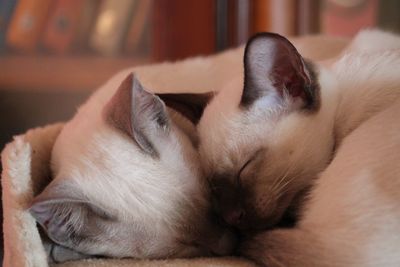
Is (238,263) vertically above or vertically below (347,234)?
below

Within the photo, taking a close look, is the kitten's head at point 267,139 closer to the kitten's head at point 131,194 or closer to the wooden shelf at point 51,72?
the kitten's head at point 131,194

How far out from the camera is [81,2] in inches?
94.0

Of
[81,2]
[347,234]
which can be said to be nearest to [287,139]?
[347,234]

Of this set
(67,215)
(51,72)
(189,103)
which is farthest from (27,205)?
(51,72)

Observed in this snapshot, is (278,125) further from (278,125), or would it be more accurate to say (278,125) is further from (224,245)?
(224,245)

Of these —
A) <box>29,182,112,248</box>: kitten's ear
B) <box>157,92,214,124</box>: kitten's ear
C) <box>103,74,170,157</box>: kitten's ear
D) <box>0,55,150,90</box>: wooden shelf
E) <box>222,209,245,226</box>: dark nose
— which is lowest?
<box>0,55,150,90</box>: wooden shelf

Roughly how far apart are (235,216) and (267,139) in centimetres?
16

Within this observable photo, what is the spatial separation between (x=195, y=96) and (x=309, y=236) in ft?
1.54

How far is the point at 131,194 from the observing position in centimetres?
106

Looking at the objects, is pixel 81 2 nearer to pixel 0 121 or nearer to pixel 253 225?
pixel 0 121

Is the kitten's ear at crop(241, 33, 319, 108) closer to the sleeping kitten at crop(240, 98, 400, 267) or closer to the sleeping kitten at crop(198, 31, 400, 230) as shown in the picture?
the sleeping kitten at crop(198, 31, 400, 230)

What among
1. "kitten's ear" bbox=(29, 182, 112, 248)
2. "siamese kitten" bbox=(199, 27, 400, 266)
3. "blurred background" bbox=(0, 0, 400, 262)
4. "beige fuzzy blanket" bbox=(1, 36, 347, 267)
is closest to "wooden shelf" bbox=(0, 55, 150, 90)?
"blurred background" bbox=(0, 0, 400, 262)

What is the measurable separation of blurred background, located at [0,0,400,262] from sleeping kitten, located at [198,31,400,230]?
3.49 ft

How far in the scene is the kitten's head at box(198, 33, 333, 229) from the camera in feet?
3.71
